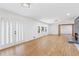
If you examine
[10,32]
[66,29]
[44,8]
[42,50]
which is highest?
[44,8]

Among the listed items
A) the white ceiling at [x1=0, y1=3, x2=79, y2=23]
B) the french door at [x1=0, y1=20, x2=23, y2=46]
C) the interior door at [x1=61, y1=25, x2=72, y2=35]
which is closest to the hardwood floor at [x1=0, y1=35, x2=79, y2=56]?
the french door at [x1=0, y1=20, x2=23, y2=46]

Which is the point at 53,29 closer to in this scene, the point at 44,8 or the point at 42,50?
the point at 44,8

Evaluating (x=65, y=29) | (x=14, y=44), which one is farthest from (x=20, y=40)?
(x=65, y=29)

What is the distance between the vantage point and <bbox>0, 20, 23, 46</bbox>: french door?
6.78 meters

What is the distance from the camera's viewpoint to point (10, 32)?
757 cm

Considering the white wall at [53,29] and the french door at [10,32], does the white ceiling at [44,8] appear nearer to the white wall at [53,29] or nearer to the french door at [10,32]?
the french door at [10,32]

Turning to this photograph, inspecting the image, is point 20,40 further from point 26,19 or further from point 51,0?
point 51,0

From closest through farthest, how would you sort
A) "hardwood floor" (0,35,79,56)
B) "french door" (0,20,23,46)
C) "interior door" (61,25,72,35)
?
"hardwood floor" (0,35,79,56) → "french door" (0,20,23,46) → "interior door" (61,25,72,35)

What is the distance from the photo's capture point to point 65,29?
65.5ft

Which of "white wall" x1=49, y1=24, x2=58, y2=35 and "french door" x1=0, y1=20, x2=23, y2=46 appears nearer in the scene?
"french door" x1=0, y1=20, x2=23, y2=46

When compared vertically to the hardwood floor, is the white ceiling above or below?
above

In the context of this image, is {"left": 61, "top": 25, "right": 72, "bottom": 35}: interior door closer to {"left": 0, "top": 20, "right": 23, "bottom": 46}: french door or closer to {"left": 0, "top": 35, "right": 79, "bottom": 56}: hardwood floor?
{"left": 0, "top": 20, "right": 23, "bottom": 46}: french door

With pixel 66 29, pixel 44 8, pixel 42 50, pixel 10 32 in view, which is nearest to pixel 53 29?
pixel 66 29

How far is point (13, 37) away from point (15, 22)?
40.4 inches
